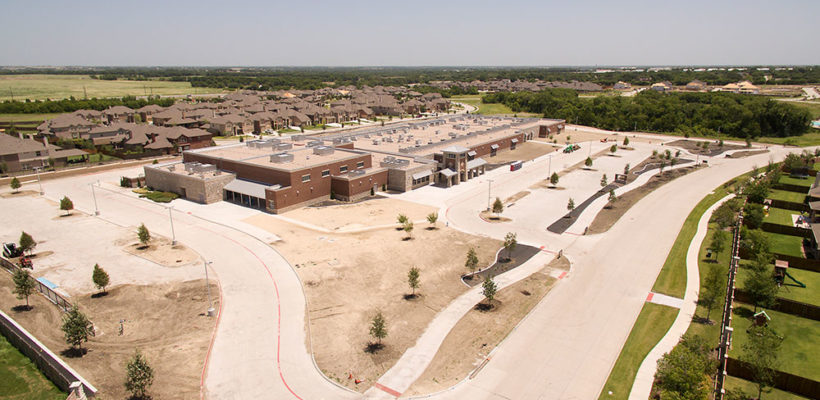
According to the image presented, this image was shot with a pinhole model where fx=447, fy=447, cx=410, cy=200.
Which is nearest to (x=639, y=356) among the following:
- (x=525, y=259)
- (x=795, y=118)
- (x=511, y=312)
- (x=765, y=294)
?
(x=511, y=312)

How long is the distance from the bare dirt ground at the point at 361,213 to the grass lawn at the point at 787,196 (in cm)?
4634

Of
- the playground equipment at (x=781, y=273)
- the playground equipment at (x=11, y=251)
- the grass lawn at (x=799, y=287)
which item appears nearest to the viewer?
the grass lawn at (x=799, y=287)

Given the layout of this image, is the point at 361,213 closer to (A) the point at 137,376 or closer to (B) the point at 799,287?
(A) the point at 137,376

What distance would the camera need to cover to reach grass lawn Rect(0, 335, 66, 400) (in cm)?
2436

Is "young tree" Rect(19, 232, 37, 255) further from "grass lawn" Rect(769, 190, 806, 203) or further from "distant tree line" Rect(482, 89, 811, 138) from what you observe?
"distant tree line" Rect(482, 89, 811, 138)

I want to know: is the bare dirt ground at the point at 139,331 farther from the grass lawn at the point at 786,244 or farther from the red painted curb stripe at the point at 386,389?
the grass lawn at the point at 786,244

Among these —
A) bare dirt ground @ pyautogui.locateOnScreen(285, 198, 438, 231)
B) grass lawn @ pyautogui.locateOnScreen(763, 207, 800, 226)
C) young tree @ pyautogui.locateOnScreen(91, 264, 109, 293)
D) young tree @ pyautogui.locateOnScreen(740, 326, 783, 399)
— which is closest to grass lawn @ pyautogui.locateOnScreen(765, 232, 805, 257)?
grass lawn @ pyautogui.locateOnScreen(763, 207, 800, 226)

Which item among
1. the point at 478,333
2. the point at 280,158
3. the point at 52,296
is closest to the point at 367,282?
the point at 478,333

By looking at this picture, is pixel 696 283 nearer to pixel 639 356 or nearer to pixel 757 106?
pixel 639 356

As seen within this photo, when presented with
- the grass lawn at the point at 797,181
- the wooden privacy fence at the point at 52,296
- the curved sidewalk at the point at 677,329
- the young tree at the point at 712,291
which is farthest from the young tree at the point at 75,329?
the grass lawn at the point at 797,181

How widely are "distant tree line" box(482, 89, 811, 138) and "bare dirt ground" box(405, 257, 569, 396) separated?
106 meters

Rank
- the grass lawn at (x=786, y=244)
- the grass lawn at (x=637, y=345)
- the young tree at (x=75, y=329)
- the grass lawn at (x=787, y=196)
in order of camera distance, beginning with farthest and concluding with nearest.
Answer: the grass lawn at (x=787, y=196) < the grass lawn at (x=786, y=244) < the young tree at (x=75, y=329) < the grass lawn at (x=637, y=345)

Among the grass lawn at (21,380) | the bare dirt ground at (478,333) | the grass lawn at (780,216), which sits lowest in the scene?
the bare dirt ground at (478,333)

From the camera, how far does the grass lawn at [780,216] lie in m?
50.7
